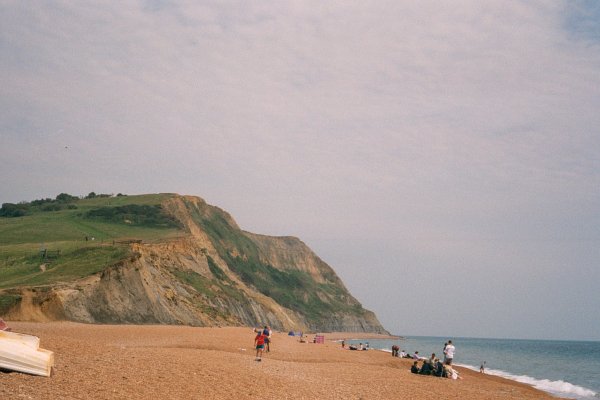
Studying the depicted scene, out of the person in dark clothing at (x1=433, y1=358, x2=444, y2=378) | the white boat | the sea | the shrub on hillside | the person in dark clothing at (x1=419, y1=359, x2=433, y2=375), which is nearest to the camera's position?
the white boat

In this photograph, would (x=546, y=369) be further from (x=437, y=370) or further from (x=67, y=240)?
(x=67, y=240)

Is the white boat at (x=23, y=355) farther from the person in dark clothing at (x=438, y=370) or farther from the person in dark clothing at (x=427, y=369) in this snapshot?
the person in dark clothing at (x=438, y=370)

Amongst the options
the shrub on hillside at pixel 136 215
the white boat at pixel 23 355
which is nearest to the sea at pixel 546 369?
the white boat at pixel 23 355

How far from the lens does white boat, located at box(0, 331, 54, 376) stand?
11.5 meters

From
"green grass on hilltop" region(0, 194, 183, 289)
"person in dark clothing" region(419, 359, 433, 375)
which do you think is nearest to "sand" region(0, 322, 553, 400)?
"person in dark clothing" region(419, 359, 433, 375)

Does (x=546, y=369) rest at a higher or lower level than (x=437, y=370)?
lower

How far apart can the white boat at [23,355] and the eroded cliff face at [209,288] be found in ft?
99.2

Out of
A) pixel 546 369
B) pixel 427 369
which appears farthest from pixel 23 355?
pixel 546 369

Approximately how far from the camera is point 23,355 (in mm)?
11711

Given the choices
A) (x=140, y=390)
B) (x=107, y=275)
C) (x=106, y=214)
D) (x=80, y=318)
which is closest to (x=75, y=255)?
(x=107, y=275)

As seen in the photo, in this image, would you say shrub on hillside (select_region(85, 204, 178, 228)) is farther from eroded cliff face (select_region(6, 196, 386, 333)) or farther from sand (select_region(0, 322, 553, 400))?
sand (select_region(0, 322, 553, 400))

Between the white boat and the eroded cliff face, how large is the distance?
30241 mm

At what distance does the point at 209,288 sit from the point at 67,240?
724 inches

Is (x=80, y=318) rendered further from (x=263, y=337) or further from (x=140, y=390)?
(x=140, y=390)
